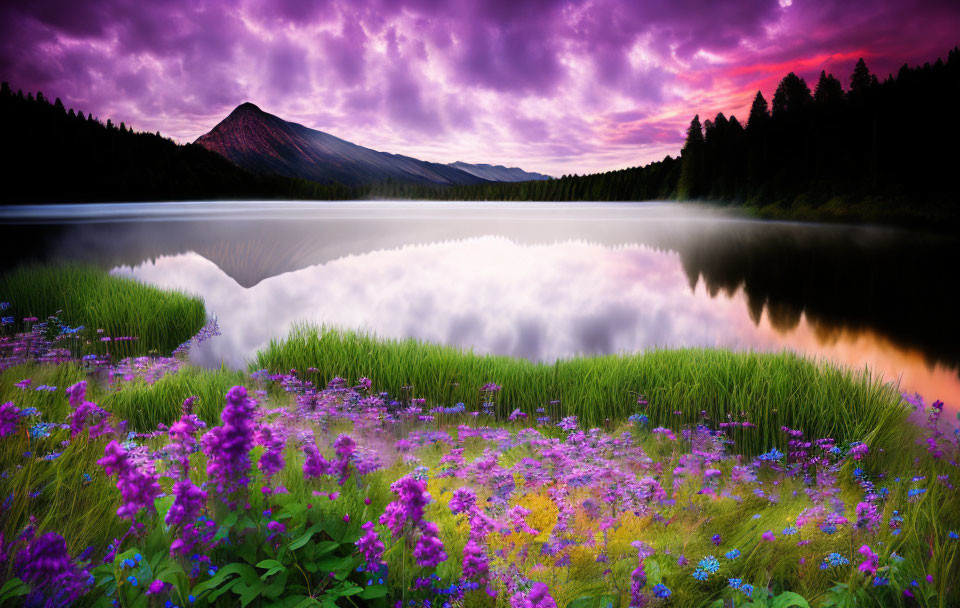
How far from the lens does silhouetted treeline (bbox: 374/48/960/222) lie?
5497 centimetres

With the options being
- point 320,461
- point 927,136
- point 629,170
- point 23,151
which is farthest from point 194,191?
point 320,461

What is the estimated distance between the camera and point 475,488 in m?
5.25

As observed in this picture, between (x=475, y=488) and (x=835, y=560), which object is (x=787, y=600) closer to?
(x=835, y=560)

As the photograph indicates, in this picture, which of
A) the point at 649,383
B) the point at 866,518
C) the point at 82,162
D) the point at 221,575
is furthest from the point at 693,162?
the point at 82,162

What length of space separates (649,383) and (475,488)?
4.80m

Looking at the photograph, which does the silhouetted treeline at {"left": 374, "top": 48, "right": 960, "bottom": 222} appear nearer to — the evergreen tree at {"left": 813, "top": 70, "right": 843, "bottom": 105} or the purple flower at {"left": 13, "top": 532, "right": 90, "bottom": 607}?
the evergreen tree at {"left": 813, "top": 70, "right": 843, "bottom": 105}

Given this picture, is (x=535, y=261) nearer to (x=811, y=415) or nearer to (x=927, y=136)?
(x=811, y=415)

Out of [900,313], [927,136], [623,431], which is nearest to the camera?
[623,431]

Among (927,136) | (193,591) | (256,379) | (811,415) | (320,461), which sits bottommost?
(256,379)

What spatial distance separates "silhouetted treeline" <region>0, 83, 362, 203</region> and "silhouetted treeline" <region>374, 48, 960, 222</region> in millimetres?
132745

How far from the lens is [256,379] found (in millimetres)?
9805

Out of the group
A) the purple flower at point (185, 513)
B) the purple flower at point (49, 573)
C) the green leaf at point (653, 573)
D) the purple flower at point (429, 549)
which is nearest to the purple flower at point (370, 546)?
the purple flower at point (429, 549)

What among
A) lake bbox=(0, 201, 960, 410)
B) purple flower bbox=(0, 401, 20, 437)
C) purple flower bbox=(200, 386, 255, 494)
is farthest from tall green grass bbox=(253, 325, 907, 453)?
purple flower bbox=(0, 401, 20, 437)

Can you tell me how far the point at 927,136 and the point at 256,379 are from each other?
72173 mm
